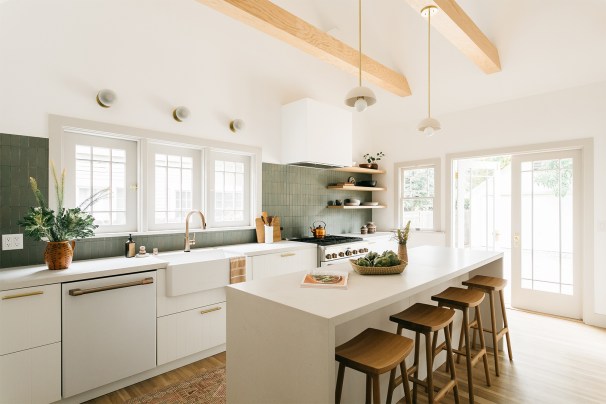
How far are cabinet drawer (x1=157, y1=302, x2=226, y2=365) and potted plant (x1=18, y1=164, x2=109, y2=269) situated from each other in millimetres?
875

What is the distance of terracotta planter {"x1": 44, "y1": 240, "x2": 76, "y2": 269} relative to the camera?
7.93 feet

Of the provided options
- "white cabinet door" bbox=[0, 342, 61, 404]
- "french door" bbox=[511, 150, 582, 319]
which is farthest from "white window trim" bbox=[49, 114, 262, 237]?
"french door" bbox=[511, 150, 582, 319]

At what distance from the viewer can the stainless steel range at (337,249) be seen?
158 inches

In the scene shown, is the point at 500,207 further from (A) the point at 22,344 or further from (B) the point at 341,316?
(A) the point at 22,344

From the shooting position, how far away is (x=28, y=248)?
2588 mm

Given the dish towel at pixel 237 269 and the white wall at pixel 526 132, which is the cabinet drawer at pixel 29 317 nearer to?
the dish towel at pixel 237 269

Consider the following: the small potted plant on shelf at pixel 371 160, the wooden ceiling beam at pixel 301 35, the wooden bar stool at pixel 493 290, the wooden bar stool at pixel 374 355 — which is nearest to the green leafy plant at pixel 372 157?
the small potted plant on shelf at pixel 371 160

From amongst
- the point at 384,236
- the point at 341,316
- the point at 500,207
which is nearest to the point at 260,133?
the point at 384,236

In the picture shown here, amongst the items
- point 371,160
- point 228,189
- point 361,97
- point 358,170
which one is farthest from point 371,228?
point 361,97

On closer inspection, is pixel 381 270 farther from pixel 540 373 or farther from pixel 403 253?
pixel 540 373

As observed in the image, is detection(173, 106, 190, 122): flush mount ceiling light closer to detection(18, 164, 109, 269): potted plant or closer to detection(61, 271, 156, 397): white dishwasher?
detection(18, 164, 109, 269): potted plant

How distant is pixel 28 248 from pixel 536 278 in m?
5.50

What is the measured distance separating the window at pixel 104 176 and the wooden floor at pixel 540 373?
4.68ft

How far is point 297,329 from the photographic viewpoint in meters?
1.46
